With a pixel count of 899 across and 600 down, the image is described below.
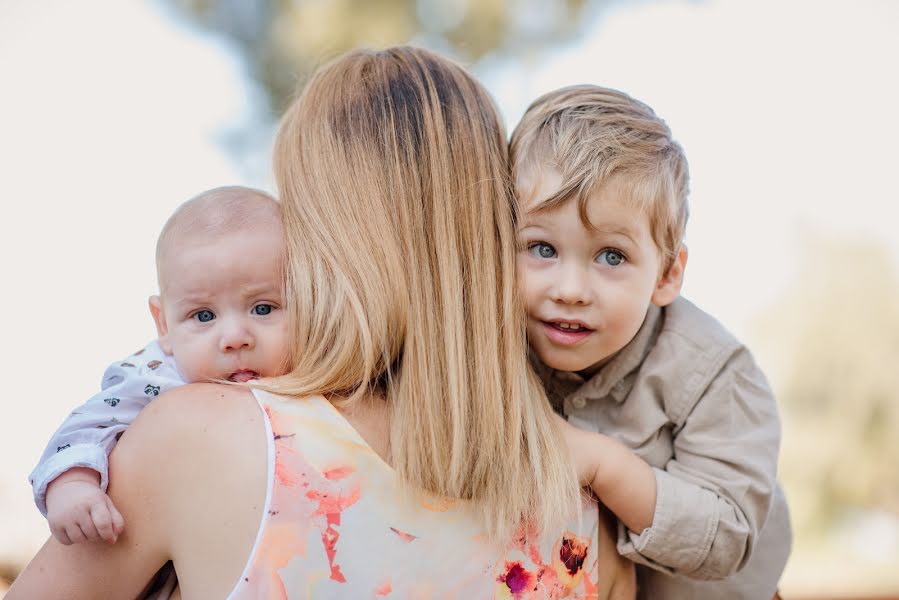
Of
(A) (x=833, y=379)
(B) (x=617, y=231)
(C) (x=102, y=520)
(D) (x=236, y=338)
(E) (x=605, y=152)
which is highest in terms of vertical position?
(E) (x=605, y=152)

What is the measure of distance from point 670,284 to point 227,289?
78 centimetres

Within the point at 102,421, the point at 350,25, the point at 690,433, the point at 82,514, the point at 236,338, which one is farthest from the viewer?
the point at 350,25

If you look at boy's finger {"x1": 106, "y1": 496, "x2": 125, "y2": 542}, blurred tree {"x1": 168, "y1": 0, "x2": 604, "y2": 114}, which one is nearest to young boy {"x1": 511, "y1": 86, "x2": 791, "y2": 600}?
boy's finger {"x1": 106, "y1": 496, "x2": 125, "y2": 542}

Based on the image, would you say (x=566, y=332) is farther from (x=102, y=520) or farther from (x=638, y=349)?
(x=102, y=520)

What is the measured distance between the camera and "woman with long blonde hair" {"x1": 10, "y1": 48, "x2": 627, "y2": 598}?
1.27 metres

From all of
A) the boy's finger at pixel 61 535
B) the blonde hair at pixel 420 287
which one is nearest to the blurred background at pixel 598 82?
the blonde hair at pixel 420 287

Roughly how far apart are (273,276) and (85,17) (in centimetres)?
708

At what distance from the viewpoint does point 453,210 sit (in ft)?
4.80

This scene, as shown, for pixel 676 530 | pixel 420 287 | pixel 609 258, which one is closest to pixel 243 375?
pixel 420 287

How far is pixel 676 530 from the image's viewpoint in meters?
1.58

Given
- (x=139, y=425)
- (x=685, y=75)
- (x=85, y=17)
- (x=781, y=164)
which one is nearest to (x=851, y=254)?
(x=781, y=164)

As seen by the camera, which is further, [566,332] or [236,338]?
[566,332]

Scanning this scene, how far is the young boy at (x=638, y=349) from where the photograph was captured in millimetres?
1579

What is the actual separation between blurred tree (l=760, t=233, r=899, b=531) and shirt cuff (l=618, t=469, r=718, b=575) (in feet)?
19.7
